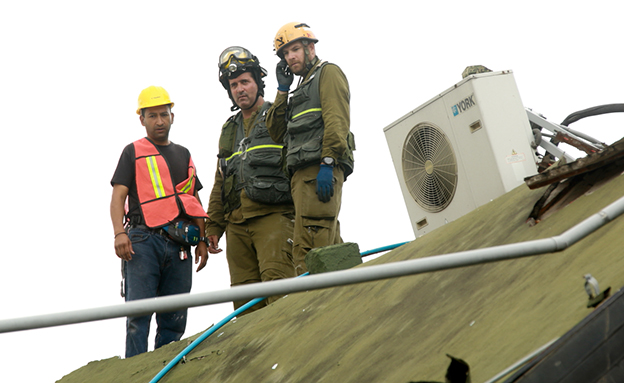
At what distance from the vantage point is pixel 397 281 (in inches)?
108

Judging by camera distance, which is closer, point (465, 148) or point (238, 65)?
point (465, 148)

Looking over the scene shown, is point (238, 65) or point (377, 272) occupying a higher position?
point (238, 65)

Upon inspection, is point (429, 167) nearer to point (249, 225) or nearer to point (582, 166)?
point (249, 225)

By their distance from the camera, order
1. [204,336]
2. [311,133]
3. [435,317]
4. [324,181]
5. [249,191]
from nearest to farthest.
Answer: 1. [435,317]
2. [204,336]
3. [324,181]
4. [311,133]
5. [249,191]

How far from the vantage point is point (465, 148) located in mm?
3670

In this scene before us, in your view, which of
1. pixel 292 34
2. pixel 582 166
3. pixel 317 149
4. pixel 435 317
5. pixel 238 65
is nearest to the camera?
pixel 435 317

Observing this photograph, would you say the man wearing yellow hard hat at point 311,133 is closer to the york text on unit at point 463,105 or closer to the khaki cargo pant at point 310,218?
the khaki cargo pant at point 310,218

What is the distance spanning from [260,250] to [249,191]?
415 mm

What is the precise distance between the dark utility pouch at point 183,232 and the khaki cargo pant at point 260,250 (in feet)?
1.57

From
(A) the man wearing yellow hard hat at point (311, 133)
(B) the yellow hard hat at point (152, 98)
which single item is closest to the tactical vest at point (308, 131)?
(A) the man wearing yellow hard hat at point (311, 133)

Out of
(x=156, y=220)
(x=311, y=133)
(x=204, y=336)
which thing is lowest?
(x=204, y=336)

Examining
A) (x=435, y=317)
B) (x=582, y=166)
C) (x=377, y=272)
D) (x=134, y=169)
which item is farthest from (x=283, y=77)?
(x=377, y=272)

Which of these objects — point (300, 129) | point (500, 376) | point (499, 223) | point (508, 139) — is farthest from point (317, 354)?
point (300, 129)

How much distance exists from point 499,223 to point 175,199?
2.35 m
